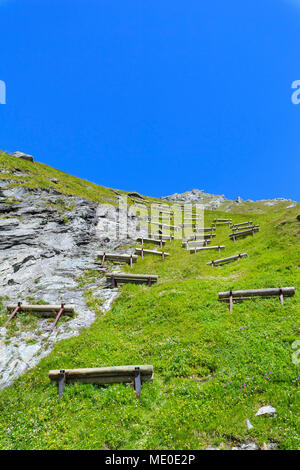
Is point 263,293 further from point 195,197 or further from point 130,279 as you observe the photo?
point 195,197

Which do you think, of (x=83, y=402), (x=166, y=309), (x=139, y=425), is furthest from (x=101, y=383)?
(x=166, y=309)

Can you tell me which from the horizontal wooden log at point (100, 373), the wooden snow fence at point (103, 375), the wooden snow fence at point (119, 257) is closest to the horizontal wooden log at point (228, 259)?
the wooden snow fence at point (119, 257)

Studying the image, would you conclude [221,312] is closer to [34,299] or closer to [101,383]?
[101,383]

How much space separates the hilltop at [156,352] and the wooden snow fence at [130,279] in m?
0.83

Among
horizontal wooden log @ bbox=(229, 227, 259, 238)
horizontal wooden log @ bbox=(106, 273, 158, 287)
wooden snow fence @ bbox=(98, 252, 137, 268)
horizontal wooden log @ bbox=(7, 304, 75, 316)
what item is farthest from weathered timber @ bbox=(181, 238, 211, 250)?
horizontal wooden log @ bbox=(7, 304, 75, 316)

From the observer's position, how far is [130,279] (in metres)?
22.9

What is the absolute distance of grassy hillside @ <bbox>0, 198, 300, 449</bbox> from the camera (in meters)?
8.45

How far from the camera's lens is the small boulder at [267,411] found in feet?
27.5

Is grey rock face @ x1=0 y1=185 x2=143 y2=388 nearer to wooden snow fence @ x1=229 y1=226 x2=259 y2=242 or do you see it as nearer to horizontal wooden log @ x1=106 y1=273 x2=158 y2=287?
horizontal wooden log @ x1=106 y1=273 x2=158 y2=287

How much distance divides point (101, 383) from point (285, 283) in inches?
545

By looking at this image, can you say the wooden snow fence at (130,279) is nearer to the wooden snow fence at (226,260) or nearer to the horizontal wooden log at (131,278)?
the horizontal wooden log at (131,278)

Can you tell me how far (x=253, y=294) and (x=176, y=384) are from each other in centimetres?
856

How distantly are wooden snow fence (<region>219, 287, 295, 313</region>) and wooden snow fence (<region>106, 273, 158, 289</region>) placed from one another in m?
7.42

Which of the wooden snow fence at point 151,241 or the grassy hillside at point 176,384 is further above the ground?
the wooden snow fence at point 151,241
